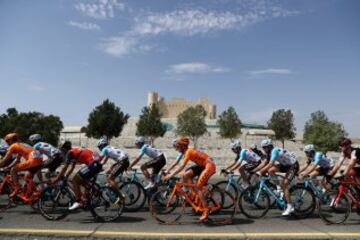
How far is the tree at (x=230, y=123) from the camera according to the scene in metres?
67.8

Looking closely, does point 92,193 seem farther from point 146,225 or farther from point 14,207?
point 14,207

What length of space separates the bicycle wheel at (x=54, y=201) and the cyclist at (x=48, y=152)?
173cm

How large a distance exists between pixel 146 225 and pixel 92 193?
1462mm

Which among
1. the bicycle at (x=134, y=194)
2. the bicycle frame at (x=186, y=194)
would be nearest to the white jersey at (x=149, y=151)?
the bicycle at (x=134, y=194)

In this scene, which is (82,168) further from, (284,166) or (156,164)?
(284,166)

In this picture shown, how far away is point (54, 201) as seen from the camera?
28.6 feet

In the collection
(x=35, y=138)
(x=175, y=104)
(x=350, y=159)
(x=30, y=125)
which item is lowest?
(x=350, y=159)

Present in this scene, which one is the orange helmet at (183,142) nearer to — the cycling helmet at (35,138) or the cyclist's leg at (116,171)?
the cyclist's leg at (116,171)

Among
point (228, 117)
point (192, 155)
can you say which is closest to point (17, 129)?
point (228, 117)

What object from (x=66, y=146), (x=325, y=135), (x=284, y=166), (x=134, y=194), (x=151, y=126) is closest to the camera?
(x=66, y=146)

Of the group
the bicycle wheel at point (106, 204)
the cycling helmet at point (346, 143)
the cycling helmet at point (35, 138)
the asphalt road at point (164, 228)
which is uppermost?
the cycling helmet at point (346, 143)

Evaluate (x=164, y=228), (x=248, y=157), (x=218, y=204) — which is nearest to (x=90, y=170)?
(x=164, y=228)

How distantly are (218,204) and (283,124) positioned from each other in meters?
55.6

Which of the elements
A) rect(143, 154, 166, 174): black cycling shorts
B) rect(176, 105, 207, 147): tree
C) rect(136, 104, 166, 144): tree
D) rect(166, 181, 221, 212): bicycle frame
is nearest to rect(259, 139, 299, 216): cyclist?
rect(166, 181, 221, 212): bicycle frame
